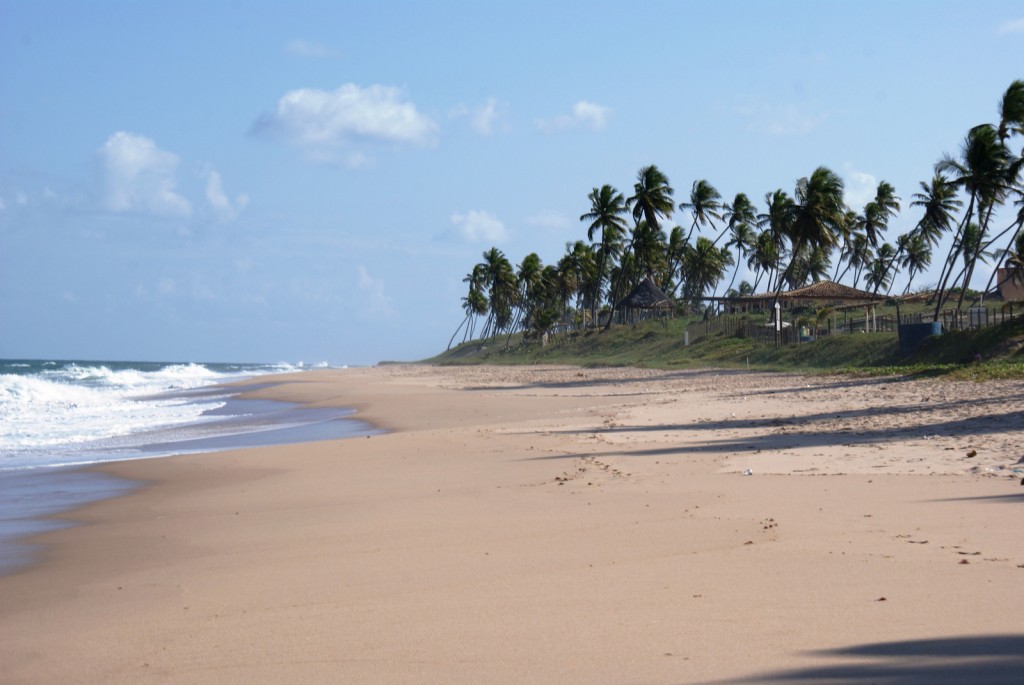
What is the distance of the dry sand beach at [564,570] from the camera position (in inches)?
178

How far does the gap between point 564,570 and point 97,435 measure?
57.0 ft

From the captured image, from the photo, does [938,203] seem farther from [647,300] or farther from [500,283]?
[500,283]

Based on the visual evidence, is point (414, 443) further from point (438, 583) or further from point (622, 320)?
point (622, 320)

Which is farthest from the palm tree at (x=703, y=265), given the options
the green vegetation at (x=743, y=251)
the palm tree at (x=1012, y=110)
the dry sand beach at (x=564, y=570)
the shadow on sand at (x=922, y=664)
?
the shadow on sand at (x=922, y=664)

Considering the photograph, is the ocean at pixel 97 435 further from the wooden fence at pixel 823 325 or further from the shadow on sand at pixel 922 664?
the wooden fence at pixel 823 325

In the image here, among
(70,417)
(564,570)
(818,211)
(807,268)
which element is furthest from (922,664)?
(807,268)

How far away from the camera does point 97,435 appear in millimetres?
21172

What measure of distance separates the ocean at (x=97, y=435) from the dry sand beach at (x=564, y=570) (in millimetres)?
635

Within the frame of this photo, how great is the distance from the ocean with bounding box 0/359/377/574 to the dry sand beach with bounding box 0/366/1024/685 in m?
0.64

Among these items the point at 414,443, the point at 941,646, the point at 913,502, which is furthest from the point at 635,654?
the point at 414,443

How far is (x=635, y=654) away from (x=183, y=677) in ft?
6.84

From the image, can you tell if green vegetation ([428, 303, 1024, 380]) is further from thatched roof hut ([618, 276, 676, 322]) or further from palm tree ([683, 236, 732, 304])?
palm tree ([683, 236, 732, 304])

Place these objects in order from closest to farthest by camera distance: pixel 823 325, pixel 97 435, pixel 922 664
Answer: pixel 922 664, pixel 97 435, pixel 823 325

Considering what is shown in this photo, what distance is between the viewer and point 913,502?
797 centimetres
